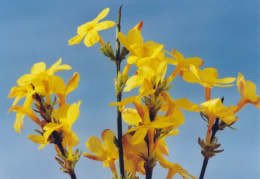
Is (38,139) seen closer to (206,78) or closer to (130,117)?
(130,117)

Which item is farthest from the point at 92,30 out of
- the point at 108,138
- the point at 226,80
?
the point at 226,80

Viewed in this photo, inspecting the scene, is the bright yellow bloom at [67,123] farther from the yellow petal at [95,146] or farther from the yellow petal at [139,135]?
the yellow petal at [139,135]

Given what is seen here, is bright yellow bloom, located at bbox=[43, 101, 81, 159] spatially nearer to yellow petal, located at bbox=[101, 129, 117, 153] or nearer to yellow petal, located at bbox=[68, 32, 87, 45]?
yellow petal, located at bbox=[101, 129, 117, 153]

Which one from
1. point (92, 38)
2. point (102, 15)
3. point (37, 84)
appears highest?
point (102, 15)

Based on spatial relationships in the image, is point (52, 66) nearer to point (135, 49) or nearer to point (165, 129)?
point (135, 49)

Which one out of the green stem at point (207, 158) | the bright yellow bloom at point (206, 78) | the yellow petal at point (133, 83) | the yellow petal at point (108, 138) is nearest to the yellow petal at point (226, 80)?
the bright yellow bloom at point (206, 78)
